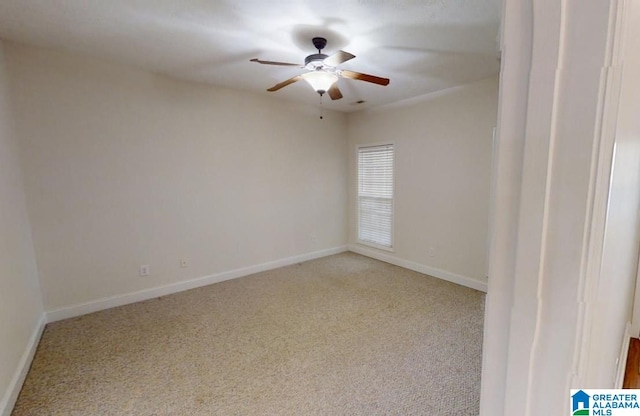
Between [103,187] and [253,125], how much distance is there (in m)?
1.83

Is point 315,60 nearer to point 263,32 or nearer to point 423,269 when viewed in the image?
point 263,32

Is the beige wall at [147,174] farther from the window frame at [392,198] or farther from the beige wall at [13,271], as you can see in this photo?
the window frame at [392,198]

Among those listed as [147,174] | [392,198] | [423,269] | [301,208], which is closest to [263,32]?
[147,174]

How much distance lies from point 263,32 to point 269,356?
248 centimetres

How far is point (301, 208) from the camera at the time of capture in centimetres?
447

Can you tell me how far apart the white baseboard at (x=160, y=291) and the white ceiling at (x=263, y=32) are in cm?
237

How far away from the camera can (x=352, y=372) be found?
203 cm

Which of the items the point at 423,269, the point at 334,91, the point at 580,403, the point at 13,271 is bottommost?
the point at 423,269

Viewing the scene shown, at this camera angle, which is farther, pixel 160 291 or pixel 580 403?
pixel 160 291

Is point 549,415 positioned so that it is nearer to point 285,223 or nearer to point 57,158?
point 57,158

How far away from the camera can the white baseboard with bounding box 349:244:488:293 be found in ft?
11.4

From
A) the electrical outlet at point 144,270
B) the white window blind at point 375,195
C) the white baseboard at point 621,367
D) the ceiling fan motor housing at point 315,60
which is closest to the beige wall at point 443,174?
the white window blind at point 375,195

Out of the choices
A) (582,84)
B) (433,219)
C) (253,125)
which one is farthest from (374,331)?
(253,125)

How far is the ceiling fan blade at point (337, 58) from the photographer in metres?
2.15
